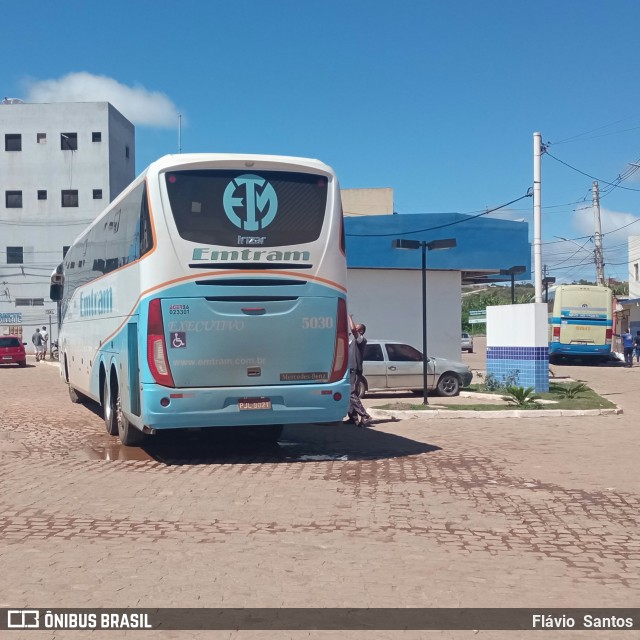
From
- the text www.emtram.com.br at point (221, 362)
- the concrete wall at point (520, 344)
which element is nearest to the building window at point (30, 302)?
the concrete wall at point (520, 344)

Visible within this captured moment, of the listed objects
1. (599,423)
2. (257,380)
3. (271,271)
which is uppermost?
(271,271)

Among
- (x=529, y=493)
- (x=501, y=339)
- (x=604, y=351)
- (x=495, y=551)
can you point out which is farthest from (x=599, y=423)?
(x=604, y=351)

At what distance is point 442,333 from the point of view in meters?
29.2

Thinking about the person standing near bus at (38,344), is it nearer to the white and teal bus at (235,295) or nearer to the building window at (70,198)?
the building window at (70,198)

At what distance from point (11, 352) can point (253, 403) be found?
99.2ft

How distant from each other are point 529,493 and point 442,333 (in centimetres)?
2032

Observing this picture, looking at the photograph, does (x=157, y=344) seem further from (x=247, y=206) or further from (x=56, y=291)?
(x=56, y=291)

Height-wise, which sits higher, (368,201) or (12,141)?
(12,141)

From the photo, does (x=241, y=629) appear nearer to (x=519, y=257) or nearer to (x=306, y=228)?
(x=306, y=228)

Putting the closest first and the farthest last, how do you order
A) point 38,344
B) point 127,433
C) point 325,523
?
point 325,523 → point 127,433 → point 38,344

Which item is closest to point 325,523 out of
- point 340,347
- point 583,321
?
point 340,347

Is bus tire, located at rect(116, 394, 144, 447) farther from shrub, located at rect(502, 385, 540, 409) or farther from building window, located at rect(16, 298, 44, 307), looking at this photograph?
building window, located at rect(16, 298, 44, 307)

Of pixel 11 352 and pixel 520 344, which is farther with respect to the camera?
pixel 11 352

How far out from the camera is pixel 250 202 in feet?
34.7
